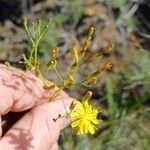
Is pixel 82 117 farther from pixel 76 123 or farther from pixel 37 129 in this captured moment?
pixel 37 129

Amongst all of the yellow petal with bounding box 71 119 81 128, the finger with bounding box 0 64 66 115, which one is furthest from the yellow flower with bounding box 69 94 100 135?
the finger with bounding box 0 64 66 115

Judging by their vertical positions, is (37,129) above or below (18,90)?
below

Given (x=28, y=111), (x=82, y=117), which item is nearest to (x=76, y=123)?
(x=82, y=117)

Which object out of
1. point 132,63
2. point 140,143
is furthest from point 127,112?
point 132,63

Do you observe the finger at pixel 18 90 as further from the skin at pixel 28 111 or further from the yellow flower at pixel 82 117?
the yellow flower at pixel 82 117

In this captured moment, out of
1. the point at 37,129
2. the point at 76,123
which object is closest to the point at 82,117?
the point at 76,123

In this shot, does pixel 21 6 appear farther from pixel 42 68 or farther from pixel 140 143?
pixel 140 143

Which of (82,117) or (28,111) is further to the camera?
(28,111)

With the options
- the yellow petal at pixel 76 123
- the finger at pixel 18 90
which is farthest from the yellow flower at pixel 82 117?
the finger at pixel 18 90
